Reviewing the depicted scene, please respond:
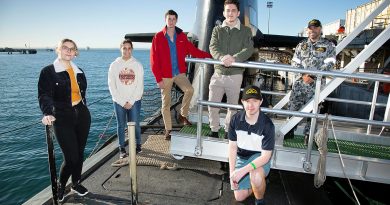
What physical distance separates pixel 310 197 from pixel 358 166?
798 millimetres

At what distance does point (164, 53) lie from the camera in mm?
4887

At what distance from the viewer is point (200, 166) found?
4.61 metres

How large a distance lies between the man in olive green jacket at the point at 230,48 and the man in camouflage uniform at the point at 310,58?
39.3 inches

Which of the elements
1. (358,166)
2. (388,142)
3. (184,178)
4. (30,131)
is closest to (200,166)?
(184,178)

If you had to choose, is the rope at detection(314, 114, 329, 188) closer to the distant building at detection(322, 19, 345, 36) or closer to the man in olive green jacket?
the man in olive green jacket

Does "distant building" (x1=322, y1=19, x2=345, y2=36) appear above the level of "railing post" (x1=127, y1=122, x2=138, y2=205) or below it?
above

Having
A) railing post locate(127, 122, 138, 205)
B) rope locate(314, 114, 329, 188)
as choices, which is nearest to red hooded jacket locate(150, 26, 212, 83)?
railing post locate(127, 122, 138, 205)

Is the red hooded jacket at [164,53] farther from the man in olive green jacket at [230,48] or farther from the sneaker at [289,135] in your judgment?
the sneaker at [289,135]

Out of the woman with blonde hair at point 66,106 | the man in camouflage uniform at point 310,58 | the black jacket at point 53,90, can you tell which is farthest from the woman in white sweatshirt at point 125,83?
the man in camouflage uniform at point 310,58

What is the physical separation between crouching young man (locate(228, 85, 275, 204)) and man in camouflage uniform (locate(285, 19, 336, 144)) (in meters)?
1.53

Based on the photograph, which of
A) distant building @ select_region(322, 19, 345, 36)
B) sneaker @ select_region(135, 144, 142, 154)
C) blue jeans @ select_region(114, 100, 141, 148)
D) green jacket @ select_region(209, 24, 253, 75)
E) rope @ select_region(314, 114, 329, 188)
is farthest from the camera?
distant building @ select_region(322, 19, 345, 36)

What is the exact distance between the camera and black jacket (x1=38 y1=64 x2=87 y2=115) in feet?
10.5

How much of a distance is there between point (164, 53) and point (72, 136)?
2183 mm

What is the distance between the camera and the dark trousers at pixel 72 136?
3.42m
